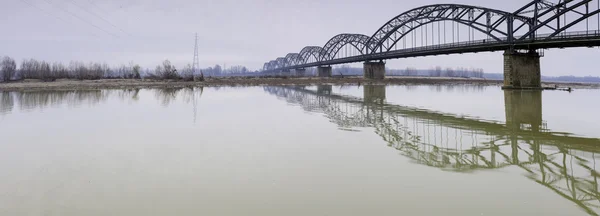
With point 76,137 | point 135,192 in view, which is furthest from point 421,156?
point 76,137

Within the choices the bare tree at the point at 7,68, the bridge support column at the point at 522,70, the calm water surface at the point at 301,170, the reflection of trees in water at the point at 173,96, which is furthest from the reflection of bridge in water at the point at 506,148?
the bare tree at the point at 7,68

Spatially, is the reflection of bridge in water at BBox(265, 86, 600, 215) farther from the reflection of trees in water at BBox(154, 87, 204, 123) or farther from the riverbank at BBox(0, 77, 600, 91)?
the riverbank at BBox(0, 77, 600, 91)

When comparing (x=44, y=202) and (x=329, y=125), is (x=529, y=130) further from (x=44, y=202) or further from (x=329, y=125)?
(x=44, y=202)

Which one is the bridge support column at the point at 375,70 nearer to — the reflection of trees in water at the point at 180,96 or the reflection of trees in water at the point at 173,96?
the reflection of trees in water at the point at 173,96

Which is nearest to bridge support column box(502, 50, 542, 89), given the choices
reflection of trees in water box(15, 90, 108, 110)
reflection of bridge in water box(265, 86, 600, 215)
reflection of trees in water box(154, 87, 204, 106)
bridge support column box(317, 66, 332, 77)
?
reflection of bridge in water box(265, 86, 600, 215)

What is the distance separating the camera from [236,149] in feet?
36.8

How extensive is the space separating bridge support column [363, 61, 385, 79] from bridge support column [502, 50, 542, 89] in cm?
5168

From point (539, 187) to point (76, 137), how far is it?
1404 cm

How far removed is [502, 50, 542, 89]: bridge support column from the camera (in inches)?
1935

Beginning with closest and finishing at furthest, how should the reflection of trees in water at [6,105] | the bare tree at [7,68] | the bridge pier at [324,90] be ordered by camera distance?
the reflection of trees in water at [6,105] < the bridge pier at [324,90] < the bare tree at [7,68]

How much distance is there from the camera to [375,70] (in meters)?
103

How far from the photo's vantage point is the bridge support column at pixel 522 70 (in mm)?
49156

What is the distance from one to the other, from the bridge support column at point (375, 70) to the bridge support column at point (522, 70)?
51.7m

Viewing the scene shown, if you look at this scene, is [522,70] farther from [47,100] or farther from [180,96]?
[47,100]
